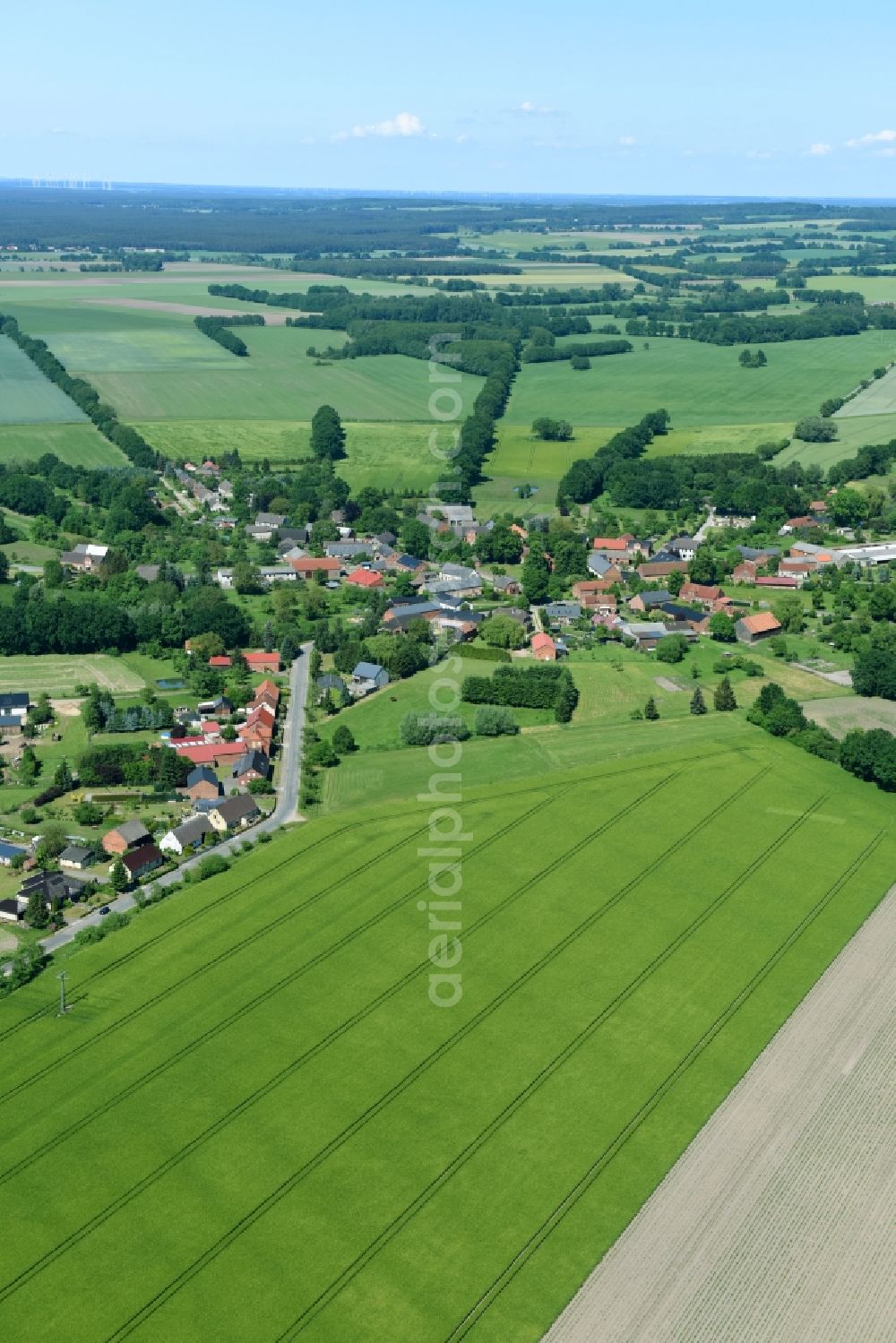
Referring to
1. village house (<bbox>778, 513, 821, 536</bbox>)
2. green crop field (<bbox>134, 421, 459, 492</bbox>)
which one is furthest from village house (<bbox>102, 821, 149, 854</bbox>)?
village house (<bbox>778, 513, 821, 536</bbox>)

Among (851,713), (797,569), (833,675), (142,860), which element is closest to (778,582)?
(797,569)

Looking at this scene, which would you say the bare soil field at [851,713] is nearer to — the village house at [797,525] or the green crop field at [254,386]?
the village house at [797,525]

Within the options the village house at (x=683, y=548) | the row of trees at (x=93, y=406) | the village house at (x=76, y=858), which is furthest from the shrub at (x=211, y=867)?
the row of trees at (x=93, y=406)

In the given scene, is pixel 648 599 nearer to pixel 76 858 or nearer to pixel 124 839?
pixel 124 839

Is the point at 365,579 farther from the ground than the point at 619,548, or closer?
closer

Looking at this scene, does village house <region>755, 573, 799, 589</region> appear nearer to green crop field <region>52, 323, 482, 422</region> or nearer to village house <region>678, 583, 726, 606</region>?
village house <region>678, 583, 726, 606</region>

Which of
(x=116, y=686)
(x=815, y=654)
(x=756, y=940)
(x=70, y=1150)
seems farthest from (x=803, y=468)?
(x=70, y=1150)
